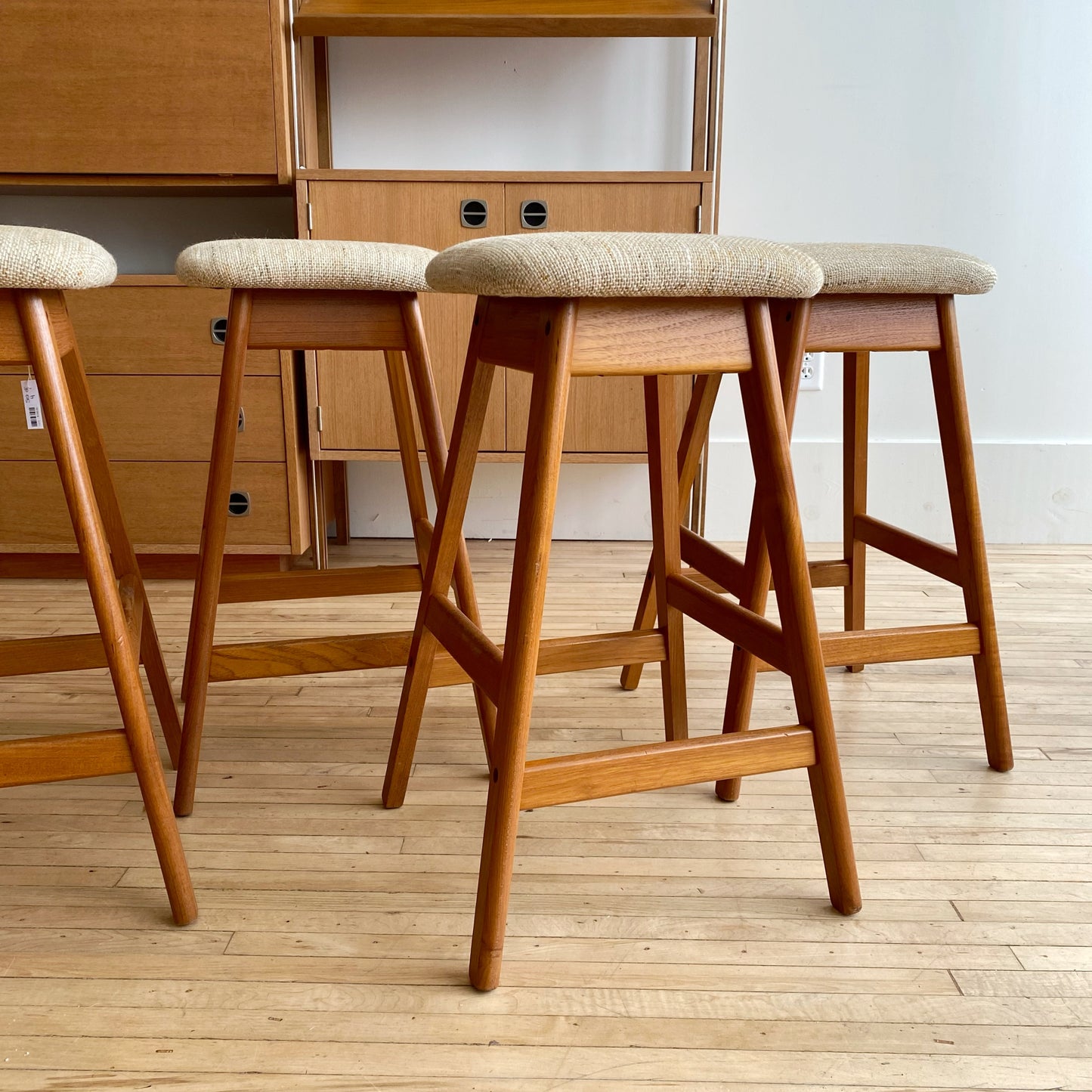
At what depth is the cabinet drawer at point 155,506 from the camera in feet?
7.14

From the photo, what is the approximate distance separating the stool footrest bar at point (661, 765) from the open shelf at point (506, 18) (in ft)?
5.54

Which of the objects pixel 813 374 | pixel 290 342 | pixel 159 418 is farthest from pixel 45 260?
pixel 813 374

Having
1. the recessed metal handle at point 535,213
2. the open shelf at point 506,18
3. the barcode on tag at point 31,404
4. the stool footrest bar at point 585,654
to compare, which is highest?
the open shelf at point 506,18

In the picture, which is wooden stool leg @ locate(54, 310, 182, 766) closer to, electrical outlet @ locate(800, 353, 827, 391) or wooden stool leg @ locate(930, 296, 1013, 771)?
wooden stool leg @ locate(930, 296, 1013, 771)

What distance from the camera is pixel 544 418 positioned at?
2.89ft

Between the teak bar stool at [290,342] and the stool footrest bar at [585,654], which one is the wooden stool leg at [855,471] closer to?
the stool footrest bar at [585,654]

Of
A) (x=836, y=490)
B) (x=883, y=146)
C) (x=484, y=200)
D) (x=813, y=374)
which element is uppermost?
(x=883, y=146)

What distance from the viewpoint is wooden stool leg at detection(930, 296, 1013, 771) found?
4.20ft

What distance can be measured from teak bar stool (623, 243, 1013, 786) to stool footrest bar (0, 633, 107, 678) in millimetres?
774

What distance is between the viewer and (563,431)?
3.18ft

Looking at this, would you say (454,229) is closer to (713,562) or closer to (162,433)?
(162,433)

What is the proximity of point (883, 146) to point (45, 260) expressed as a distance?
2.12 meters

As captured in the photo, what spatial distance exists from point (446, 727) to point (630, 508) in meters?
1.27

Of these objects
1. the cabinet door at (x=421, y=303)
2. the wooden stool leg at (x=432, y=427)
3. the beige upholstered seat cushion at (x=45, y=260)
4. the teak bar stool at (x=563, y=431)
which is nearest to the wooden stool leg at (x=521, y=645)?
the teak bar stool at (x=563, y=431)
